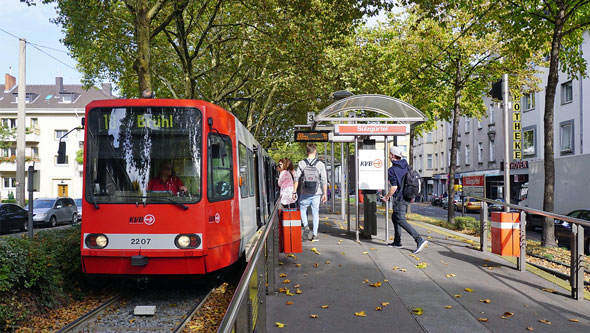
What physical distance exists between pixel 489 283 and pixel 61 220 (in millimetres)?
24969

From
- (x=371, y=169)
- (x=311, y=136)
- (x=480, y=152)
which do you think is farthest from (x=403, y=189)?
(x=480, y=152)

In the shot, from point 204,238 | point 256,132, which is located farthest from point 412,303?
point 256,132

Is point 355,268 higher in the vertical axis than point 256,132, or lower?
lower

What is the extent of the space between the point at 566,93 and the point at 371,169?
974 inches

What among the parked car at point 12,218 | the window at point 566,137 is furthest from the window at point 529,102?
the parked car at point 12,218

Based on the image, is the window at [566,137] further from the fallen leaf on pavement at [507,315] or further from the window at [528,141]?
the fallen leaf on pavement at [507,315]

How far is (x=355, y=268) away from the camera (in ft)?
25.7

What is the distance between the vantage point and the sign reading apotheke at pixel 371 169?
10422 millimetres

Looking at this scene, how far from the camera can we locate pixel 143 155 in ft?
23.1

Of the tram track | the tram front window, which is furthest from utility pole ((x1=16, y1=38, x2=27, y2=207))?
the tram front window

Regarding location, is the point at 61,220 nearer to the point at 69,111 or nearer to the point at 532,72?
the point at 532,72

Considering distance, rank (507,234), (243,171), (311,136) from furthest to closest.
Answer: (311,136), (243,171), (507,234)

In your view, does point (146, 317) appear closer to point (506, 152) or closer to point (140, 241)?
point (140, 241)

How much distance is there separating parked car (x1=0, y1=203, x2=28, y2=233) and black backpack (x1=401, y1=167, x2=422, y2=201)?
18288 mm
